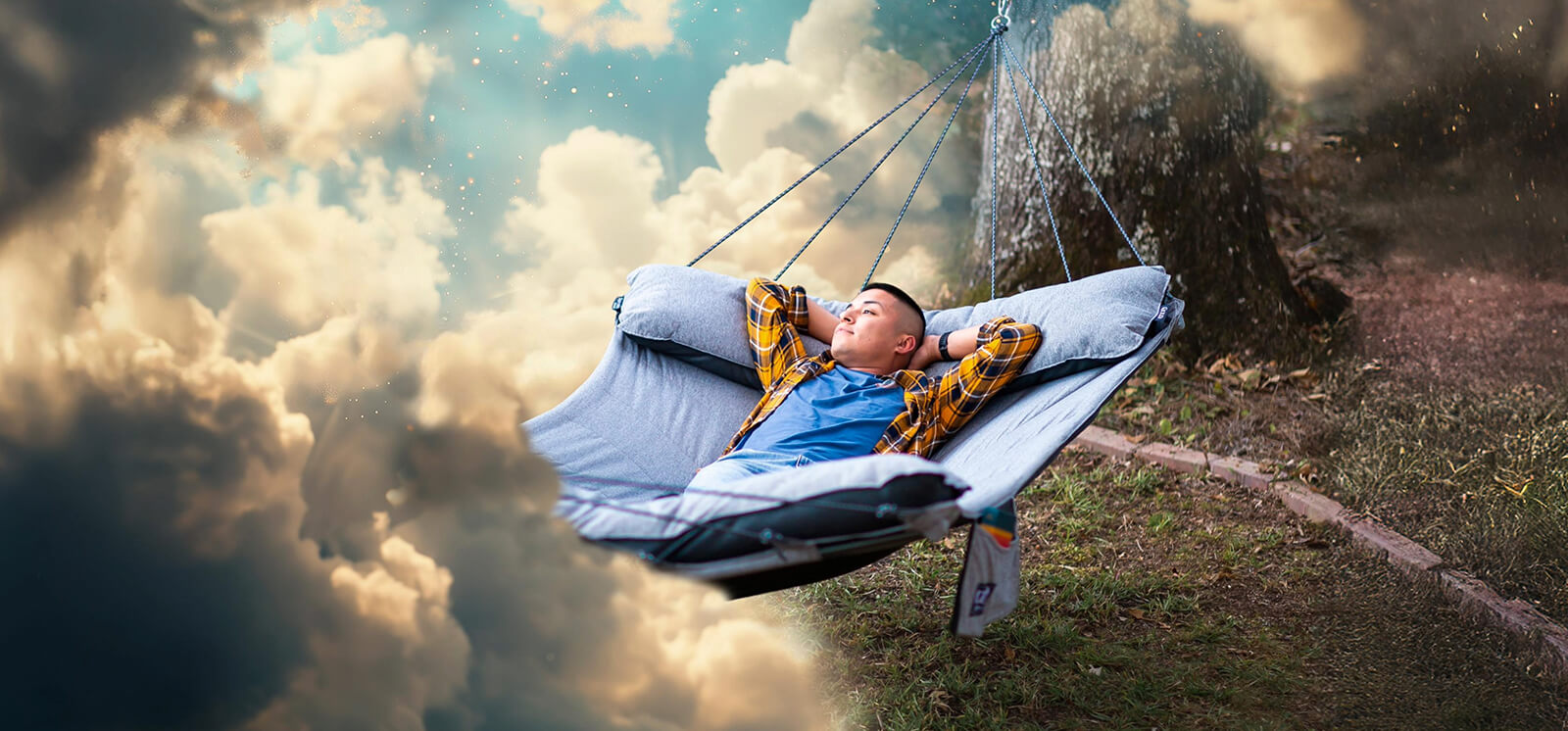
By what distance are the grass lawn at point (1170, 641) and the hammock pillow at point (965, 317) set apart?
566mm

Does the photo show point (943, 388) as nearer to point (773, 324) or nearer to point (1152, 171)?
point (773, 324)

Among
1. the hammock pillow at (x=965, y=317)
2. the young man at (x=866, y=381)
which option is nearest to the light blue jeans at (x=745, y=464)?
the young man at (x=866, y=381)

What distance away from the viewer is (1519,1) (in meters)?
4.52

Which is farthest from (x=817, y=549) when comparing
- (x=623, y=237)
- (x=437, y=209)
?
(x=623, y=237)

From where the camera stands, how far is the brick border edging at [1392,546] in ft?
6.77

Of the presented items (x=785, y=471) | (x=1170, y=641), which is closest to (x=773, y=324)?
(x=785, y=471)

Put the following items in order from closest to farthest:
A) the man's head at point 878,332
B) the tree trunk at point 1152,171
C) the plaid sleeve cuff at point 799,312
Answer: the man's head at point 878,332 < the plaid sleeve cuff at point 799,312 < the tree trunk at point 1152,171

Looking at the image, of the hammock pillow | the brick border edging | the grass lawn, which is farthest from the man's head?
the brick border edging

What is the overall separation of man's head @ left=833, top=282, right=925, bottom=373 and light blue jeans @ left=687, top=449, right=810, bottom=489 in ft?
1.18

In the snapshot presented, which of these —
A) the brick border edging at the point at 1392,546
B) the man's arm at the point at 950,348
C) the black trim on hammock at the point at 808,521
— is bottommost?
the brick border edging at the point at 1392,546

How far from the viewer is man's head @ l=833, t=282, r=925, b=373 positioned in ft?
7.47

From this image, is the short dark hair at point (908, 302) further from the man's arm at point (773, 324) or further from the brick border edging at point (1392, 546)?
the brick border edging at point (1392, 546)

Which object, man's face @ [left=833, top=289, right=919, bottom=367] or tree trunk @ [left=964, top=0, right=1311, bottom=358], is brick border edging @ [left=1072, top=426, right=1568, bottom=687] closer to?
tree trunk @ [left=964, top=0, right=1311, bottom=358]

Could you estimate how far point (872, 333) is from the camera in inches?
89.5
